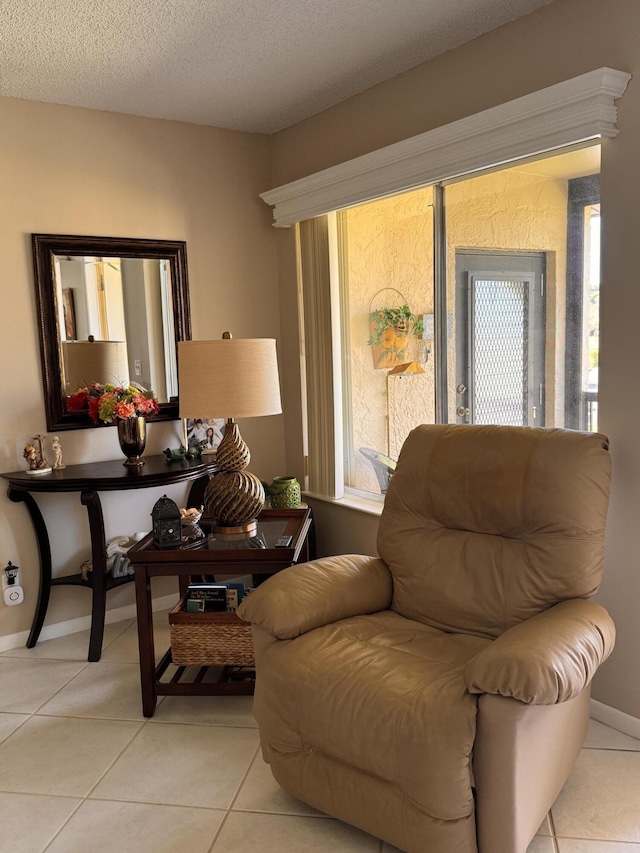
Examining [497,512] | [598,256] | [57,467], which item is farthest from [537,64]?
[57,467]

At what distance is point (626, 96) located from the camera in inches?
90.7

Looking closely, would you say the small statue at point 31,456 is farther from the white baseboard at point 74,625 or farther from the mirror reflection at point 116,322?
the white baseboard at point 74,625

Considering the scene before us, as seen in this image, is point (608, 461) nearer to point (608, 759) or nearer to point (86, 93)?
point (608, 759)

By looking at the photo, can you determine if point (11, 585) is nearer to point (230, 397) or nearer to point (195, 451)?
point (195, 451)

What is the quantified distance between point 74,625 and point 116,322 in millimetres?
1496

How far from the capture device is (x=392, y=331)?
360cm

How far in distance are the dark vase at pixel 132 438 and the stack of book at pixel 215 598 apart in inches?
31.1

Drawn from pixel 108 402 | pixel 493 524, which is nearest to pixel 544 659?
pixel 493 524

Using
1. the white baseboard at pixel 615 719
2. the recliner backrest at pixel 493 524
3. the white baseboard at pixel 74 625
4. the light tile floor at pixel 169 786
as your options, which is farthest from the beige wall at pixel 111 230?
the white baseboard at pixel 615 719

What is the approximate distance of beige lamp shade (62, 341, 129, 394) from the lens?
3408 millimetres

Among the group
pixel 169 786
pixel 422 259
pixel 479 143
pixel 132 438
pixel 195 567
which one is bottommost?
pixel 169 786

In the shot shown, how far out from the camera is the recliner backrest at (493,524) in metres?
2.12

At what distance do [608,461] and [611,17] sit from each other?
1.43 m

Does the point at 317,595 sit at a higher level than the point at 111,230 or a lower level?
lower
